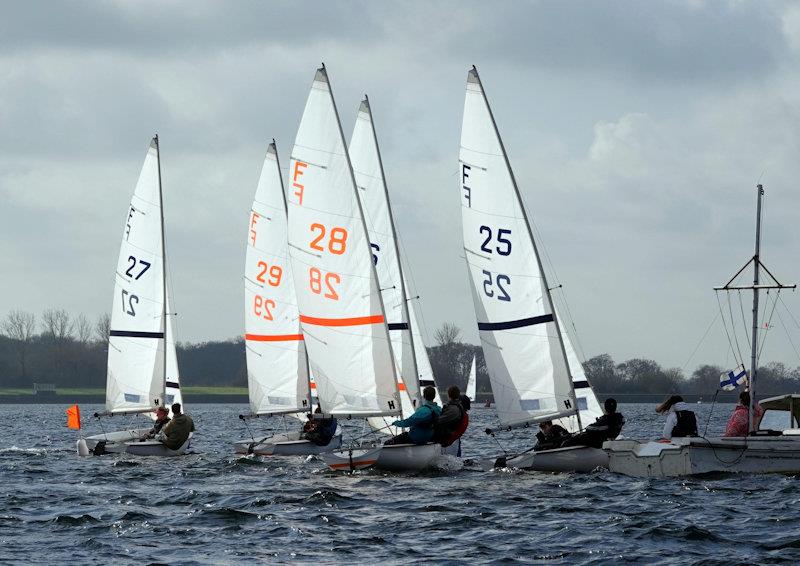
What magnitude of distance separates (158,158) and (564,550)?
25369mm

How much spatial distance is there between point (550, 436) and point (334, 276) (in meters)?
5.80

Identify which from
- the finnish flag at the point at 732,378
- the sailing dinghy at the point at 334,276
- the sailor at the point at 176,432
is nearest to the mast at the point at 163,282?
the sailor at the point at 176,432

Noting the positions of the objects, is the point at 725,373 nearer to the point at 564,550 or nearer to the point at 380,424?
the point at 380,424

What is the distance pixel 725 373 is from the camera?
1249 inches

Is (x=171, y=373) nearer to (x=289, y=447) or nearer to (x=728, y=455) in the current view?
(x=289, y=447)

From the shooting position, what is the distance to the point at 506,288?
85.4 ft

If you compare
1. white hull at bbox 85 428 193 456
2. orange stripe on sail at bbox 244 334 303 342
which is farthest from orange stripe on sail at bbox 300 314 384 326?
orange stripe on sail at bbox 244 334 303 342

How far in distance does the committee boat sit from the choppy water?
9.8 inches

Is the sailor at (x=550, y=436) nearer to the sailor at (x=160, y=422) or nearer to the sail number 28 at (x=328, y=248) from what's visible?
the sail number 28 at (x=328, y=248)

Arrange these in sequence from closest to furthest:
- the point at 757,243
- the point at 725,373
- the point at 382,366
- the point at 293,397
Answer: the point at 757,243 → the point at 382,366 → the point at 725,373 → the point at 293,397

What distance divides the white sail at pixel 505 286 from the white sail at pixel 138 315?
13.3m

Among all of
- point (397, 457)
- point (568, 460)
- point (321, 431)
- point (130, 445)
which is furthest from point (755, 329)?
point (130, 445)

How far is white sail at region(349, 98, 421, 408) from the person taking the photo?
33000mm

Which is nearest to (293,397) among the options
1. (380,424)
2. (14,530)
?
(380,424)
